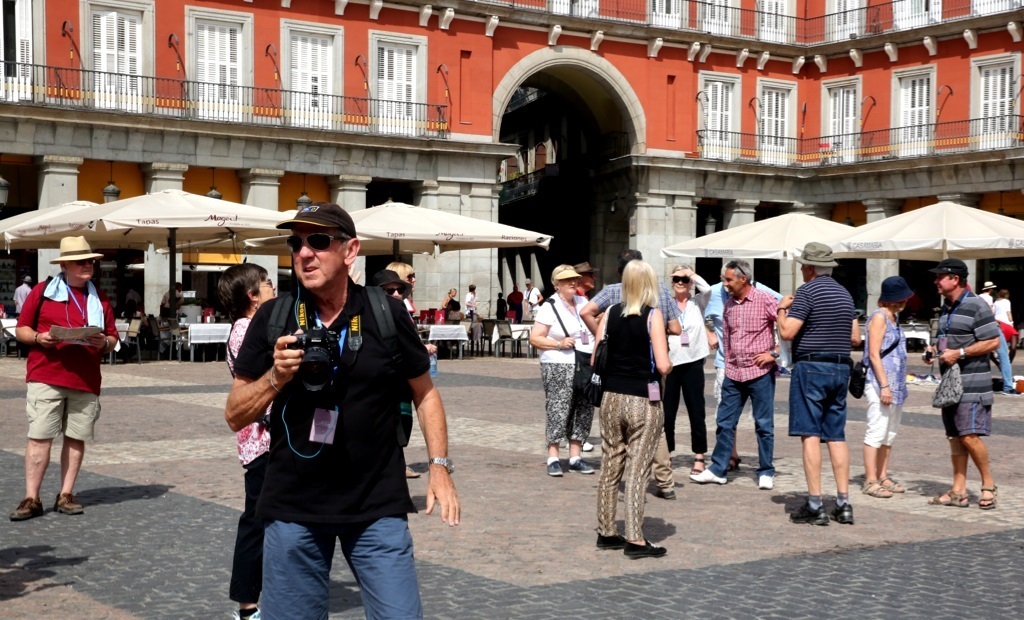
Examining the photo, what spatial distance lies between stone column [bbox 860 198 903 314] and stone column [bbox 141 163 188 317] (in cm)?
1909

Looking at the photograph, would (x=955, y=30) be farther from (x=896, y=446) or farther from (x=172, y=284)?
(x=896, y=446)

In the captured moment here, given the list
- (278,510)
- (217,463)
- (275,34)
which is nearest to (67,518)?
(217,463)

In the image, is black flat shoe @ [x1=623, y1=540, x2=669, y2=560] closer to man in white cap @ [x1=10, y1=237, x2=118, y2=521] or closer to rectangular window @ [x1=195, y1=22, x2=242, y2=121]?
man in white cap @ [x1=10, y1=237, x2=118, y2=521]

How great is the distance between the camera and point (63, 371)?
26.5ft

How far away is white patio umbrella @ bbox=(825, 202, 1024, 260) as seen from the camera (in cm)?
2028

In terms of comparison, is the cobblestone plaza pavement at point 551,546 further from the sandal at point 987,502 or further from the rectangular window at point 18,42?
the rectangular window at point 18,42

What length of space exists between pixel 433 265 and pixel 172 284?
11819mm

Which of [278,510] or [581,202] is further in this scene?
[581,202]

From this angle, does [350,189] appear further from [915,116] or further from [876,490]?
[876,490]

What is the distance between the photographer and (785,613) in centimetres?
577

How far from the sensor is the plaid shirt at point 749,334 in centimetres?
963

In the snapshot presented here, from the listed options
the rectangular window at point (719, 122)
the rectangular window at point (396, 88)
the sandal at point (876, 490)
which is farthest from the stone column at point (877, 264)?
the sandal at point (876, 490)

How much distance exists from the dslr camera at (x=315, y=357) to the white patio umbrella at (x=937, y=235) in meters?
18.0

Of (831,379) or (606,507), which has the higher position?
(831,379)
